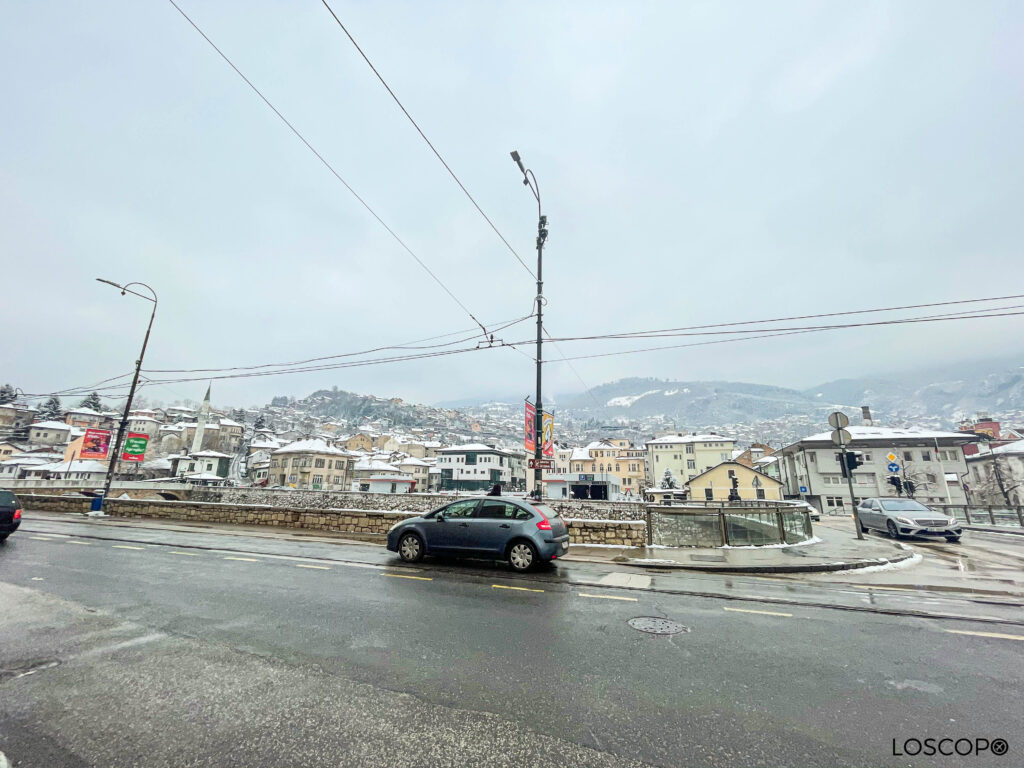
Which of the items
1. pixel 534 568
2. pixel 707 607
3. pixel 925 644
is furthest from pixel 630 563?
pixel 925 644

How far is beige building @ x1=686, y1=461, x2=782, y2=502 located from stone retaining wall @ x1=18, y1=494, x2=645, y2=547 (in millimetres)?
47532

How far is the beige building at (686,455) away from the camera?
277ft

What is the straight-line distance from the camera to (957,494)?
173 feet

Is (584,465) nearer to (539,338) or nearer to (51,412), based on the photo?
(539,338)

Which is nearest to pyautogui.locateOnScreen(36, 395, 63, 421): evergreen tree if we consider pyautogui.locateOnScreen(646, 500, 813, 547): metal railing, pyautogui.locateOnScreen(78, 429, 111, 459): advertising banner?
pyautogui.locateOnScreen(78, 429, 111, 459): advertising banner

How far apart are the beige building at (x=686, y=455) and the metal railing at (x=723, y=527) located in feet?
244

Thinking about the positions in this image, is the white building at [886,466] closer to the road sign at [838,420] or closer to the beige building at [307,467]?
the road sign at [838,420]

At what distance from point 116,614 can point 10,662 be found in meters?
1.56

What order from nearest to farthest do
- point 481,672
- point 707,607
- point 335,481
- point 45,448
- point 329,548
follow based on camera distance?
point 481,672, point 707,607, point 329,548, point 335,481, point 45,448

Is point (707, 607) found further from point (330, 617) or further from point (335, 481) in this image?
point (335, 481)

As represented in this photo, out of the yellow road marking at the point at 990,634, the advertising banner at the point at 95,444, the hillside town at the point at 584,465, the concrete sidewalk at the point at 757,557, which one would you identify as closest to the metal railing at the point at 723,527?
the concrete sidewalk at the point at 757,557

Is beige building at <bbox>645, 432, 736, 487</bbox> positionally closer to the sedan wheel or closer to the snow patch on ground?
the snow patch on ground

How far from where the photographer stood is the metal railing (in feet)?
43.4

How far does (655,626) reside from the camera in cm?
555
